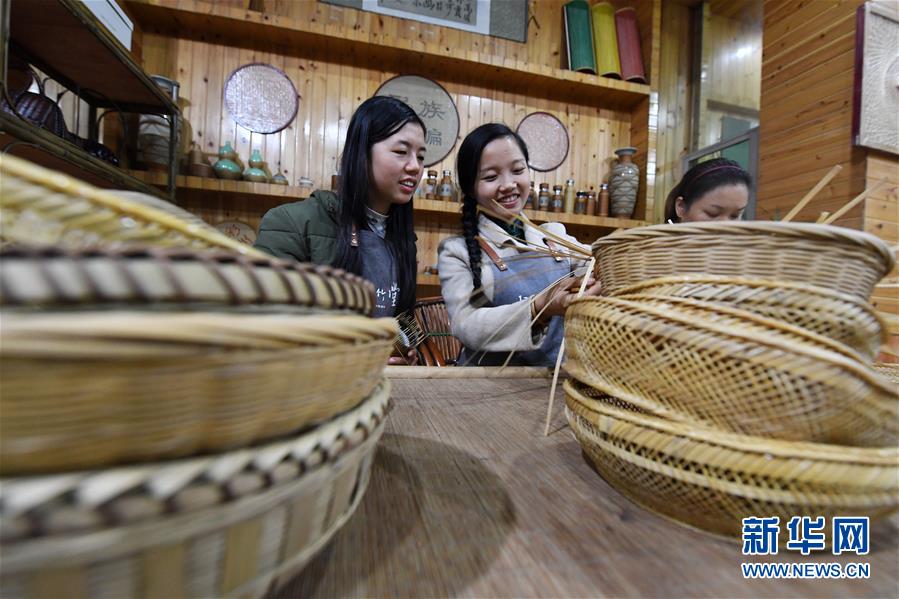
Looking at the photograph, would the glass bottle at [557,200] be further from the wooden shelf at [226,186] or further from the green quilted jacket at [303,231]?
the green quilted jacket at [303,231]

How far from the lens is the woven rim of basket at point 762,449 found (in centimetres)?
26

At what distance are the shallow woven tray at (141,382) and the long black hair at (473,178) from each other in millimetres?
957

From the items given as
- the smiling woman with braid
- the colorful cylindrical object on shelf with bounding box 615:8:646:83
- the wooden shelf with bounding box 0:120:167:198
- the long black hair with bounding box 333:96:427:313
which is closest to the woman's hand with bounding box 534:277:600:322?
the smiling woman with braid

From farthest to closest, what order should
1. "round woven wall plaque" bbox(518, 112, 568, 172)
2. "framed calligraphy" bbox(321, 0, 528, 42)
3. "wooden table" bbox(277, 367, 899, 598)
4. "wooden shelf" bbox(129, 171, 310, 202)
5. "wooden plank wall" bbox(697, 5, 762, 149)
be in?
"wooden plank wall" bbox(697, 5, 762, 149)
"round woven wall plaque" bbox(518, 112, 568, 172)
"framed calligraphy" bbox(321, 0, 528, 42)
"wooden shelf" bbox(129, 171, 310, 202)
"wooden table" bbox(277, 367, 899, 598)

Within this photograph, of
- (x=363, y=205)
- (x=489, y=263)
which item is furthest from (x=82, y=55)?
(x=489, y=263)

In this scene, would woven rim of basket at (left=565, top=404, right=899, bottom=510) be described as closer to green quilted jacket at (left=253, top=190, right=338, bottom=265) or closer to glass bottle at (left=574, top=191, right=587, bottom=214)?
green quilted jacket at (left=253, top=190, right=338, bottom=265)

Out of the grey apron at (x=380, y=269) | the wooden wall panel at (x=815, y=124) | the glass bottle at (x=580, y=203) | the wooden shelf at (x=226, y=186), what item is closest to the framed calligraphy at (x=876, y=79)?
the wooden wall panel at (x=815, y=124)

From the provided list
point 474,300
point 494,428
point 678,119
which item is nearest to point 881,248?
point 494,428

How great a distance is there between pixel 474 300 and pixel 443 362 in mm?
326

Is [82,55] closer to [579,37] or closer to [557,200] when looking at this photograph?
[557,200]

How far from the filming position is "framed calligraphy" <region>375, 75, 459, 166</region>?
2346 millimetres

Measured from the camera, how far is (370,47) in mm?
2152

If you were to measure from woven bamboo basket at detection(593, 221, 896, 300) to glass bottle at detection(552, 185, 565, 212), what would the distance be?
7.11 ft

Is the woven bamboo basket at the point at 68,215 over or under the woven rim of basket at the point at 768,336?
over
